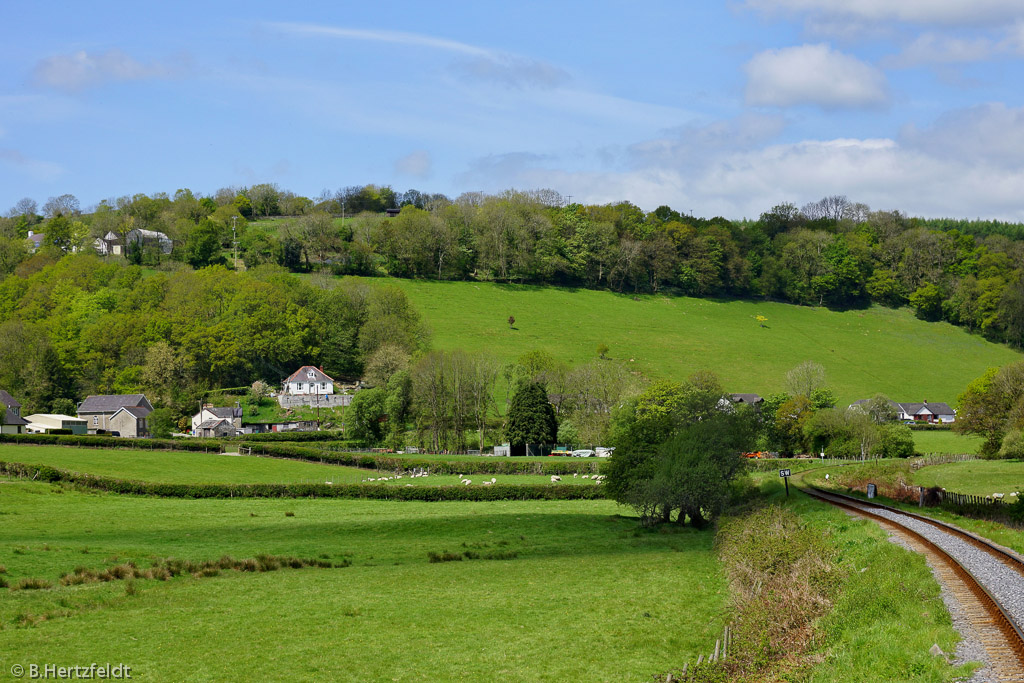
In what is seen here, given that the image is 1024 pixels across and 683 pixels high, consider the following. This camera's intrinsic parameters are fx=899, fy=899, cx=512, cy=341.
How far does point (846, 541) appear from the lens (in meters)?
33.1

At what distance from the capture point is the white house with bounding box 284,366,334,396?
11269cm

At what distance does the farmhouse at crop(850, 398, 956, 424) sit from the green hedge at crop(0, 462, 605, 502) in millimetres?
61659

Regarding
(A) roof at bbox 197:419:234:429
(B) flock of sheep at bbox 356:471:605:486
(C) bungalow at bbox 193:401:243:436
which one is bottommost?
(B) flock of sheep at bbox 356:471:605:486

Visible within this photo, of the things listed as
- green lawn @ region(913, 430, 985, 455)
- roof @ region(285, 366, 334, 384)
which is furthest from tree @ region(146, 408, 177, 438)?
green lawn @ region(913, 430, 985, 455)

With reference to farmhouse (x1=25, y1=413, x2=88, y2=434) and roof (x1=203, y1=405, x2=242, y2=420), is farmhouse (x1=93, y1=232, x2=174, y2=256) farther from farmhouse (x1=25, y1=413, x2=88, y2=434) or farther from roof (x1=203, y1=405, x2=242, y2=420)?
roof (x1=203, y1=405, x2=242, y2=420)

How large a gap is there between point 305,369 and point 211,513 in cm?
6390

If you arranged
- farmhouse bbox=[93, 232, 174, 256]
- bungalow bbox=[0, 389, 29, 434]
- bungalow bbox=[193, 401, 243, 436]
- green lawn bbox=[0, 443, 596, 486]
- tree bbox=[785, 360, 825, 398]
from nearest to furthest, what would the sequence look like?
green lawn bbox=[0, 443, 596, 486]
bungalow bbox=[0, 389, 29, 434]
bungalow bbox=[193, 401, 243, 436]
tree bbox=[785, 360, 825, 398]
farmhouse bbox=[93, 232, 174, 256]

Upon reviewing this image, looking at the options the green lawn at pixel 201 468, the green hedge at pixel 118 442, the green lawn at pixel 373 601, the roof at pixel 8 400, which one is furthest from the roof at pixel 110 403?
the green lawn at pixel 373 601

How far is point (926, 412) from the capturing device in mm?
113250

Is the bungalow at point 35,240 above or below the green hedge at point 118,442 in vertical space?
above

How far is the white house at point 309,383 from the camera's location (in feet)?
370

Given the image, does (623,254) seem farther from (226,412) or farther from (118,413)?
(118,413)

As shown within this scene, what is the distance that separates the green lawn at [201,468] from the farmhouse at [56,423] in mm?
25921

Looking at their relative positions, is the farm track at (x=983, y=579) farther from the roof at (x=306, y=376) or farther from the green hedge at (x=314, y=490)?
the roof at (x=306, y=376)
